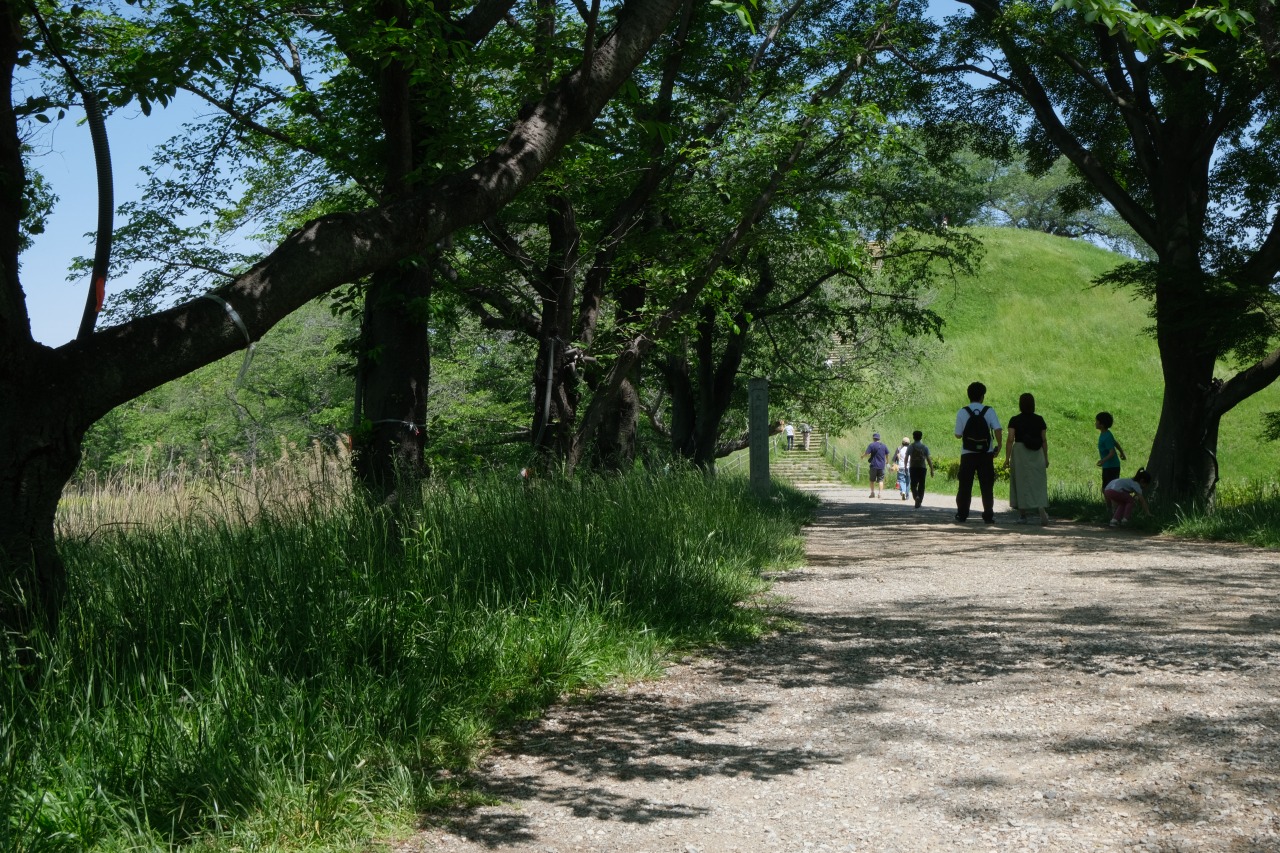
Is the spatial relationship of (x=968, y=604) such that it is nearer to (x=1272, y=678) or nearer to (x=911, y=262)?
(x=1272, y=678)

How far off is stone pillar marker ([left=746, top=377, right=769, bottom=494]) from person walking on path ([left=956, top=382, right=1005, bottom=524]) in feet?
8.35

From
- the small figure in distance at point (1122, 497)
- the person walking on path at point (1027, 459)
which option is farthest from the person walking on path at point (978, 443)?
the small figure in distance at point (1122, 497)

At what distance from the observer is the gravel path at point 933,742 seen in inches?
162

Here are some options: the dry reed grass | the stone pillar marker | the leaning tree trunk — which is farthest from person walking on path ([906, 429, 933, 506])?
the leaning tree trunk

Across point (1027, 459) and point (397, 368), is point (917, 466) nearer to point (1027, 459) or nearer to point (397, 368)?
point (1027, 459)

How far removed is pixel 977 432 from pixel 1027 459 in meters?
0.94

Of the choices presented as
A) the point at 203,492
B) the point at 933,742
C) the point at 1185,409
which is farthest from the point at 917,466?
the point at 933,742

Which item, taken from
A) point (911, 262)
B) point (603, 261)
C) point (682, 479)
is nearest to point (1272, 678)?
point (682, 479)

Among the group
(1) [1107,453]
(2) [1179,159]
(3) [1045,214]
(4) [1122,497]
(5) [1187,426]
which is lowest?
(4) [1122,497]

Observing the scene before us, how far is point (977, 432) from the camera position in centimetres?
1698

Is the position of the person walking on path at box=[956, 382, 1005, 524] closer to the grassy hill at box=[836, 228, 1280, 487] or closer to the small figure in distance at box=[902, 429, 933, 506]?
the small figure in distance at box=[902, 429, 933, 506]

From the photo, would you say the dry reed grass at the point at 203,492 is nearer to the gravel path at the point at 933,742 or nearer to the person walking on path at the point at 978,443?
the gravel path at the point at 933,742

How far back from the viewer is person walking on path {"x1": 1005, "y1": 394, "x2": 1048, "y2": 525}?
17.2 metres

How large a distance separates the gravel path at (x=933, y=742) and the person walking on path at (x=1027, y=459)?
26.8ft
